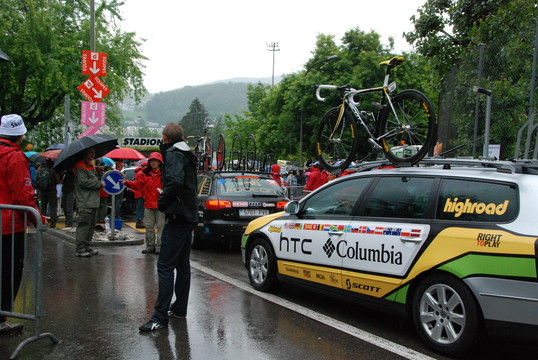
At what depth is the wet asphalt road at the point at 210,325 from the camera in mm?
4344

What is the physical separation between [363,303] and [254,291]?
6.12ft

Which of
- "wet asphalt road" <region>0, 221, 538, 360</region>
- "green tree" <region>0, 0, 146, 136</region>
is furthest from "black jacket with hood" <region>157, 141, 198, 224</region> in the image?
"green tree" <region>0, 0, 146, 136</region>

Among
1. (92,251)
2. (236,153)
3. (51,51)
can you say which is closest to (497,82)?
(236,153)

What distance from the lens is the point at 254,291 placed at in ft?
21.3

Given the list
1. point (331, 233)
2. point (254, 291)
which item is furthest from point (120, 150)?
point (331, 233)

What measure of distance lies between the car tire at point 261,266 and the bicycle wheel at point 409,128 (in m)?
1.96

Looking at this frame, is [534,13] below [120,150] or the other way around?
the other way around

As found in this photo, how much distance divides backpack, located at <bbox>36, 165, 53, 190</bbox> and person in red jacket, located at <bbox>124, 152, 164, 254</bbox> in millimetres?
4152

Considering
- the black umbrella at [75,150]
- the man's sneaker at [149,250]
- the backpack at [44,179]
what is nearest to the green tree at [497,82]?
the man's sneaker at [149,250]

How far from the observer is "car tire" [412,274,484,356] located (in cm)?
406

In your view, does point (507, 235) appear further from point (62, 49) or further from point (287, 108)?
point (287, 108)

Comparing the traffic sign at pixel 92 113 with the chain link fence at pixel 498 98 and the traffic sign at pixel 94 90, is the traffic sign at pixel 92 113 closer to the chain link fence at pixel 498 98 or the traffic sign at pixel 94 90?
the traffic sign at pixel 94 90

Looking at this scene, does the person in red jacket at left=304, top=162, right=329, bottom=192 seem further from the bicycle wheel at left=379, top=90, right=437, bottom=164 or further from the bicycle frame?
the bicycle wheel at left=379, top=90, right=437, bottom=164

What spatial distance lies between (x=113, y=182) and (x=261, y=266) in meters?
4.93
